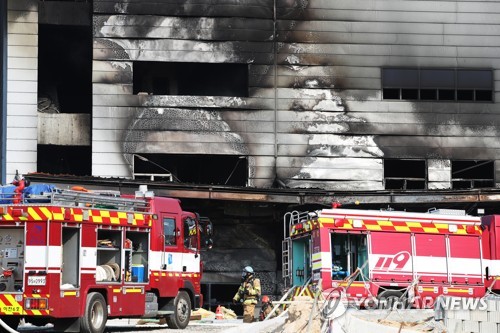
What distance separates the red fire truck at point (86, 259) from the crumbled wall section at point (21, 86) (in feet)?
61.1

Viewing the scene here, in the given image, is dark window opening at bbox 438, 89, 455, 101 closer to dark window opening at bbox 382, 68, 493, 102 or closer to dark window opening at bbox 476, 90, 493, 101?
dark window opening at bbox 382, 68, 493, 102

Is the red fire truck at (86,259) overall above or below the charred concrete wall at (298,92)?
below

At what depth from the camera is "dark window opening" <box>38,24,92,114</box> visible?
49.2 metres

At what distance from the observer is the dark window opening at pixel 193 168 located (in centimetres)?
4434

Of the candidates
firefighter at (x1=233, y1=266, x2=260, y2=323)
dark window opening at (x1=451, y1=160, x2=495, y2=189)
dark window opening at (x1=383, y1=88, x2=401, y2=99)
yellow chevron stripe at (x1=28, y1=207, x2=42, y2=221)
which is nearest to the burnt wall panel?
dark window opening at (x1=383, y1=88, x2=401, y2=99)

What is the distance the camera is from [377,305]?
87.4 ft

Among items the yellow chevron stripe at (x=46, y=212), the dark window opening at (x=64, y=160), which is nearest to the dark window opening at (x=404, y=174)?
the dark window opening at (x=64, y=160)

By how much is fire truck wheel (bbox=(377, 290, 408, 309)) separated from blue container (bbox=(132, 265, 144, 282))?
19.5 ft

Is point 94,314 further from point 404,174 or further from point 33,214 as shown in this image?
point 404,174

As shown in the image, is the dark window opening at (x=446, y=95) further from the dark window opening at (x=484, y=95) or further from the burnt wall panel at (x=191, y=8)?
the burnt wall panel at (x=191, y=8)

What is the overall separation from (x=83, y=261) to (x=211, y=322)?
9833 mm

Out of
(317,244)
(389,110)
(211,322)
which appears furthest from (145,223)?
(389,110)

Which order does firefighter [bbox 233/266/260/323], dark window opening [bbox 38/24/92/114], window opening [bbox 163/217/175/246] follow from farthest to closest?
dark window opening [bbox 38/24/92/114], firefighter [bbox 233/266/260/323], window opening [bbox 163/217/175/246]

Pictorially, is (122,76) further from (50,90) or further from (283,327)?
(283,327)
